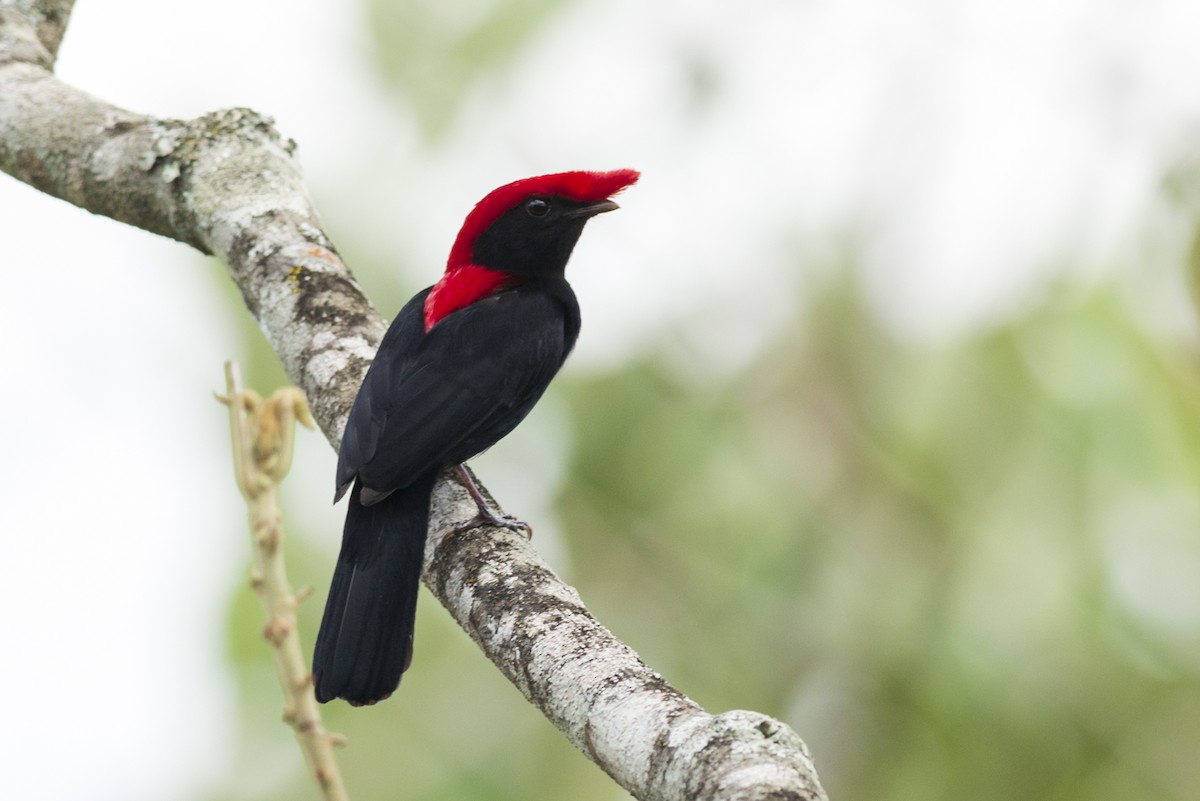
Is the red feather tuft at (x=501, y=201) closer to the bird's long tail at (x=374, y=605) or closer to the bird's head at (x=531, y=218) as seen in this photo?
the bird's head at (x=531, y=218)

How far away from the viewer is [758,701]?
670 centimetres

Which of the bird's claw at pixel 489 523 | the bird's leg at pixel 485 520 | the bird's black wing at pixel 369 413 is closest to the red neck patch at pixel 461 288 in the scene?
the bird's black wing at pixel 369 413

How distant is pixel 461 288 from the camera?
12.9 feet

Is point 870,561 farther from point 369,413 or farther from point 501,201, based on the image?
point 369,413

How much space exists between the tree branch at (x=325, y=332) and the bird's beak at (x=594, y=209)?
79 centimetres

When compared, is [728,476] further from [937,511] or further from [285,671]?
[285,671]

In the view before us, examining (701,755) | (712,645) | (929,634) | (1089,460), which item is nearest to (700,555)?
(712,645)

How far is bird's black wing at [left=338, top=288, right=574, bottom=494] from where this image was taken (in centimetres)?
318

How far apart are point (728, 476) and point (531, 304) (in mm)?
3791

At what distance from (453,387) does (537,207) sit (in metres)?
0.82

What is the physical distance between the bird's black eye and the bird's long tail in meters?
1.20

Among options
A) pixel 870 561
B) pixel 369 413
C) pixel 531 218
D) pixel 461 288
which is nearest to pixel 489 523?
pixel 369 413

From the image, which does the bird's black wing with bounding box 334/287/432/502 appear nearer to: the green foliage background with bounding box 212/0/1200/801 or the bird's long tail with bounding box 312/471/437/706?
the bird's long tail with bounding box 312/471/437/706

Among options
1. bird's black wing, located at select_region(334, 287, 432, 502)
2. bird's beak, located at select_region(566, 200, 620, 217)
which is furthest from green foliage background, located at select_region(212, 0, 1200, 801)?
bird's black wing, located at select_region(334, 287, 432, 502)
